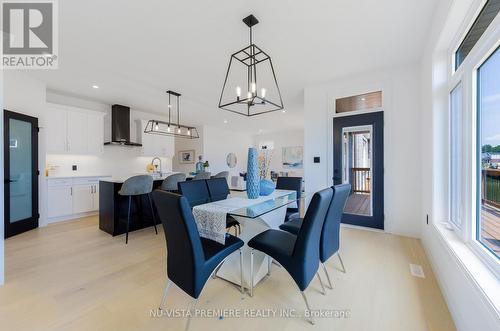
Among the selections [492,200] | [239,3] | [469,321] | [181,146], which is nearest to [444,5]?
[492,200]

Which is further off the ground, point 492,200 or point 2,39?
point 2,39

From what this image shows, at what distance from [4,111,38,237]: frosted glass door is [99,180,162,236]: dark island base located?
3.86 ft

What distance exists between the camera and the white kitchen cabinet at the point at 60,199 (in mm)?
3922

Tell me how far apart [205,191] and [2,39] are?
10.3 feet

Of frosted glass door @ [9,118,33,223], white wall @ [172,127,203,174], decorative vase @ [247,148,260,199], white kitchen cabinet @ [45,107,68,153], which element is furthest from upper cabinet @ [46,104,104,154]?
decorative vase @ [247,148,260,199]

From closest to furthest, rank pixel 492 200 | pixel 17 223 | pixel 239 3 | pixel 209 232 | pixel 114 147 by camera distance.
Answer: pixel 492 200, pixel 209 232, pixel 239 3, pixel 17 223, pixel 114 147

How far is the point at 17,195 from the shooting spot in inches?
132

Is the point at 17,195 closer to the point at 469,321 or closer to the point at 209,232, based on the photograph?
the point at 209,232

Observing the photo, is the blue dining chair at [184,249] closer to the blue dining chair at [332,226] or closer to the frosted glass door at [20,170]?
the blue dining chair at [332,226]

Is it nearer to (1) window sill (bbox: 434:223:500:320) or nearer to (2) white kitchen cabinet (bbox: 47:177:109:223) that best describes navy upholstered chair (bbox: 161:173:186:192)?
(2) white kitchen cabinet (bbox: 47:177:109:223)

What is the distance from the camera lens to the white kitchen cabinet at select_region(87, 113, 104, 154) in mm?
4645

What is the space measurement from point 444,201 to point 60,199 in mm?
6080

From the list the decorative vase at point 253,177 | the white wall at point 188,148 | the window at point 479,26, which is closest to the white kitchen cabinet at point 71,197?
the white wall at point 188,148

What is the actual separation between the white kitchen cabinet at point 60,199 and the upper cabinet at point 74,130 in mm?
681
